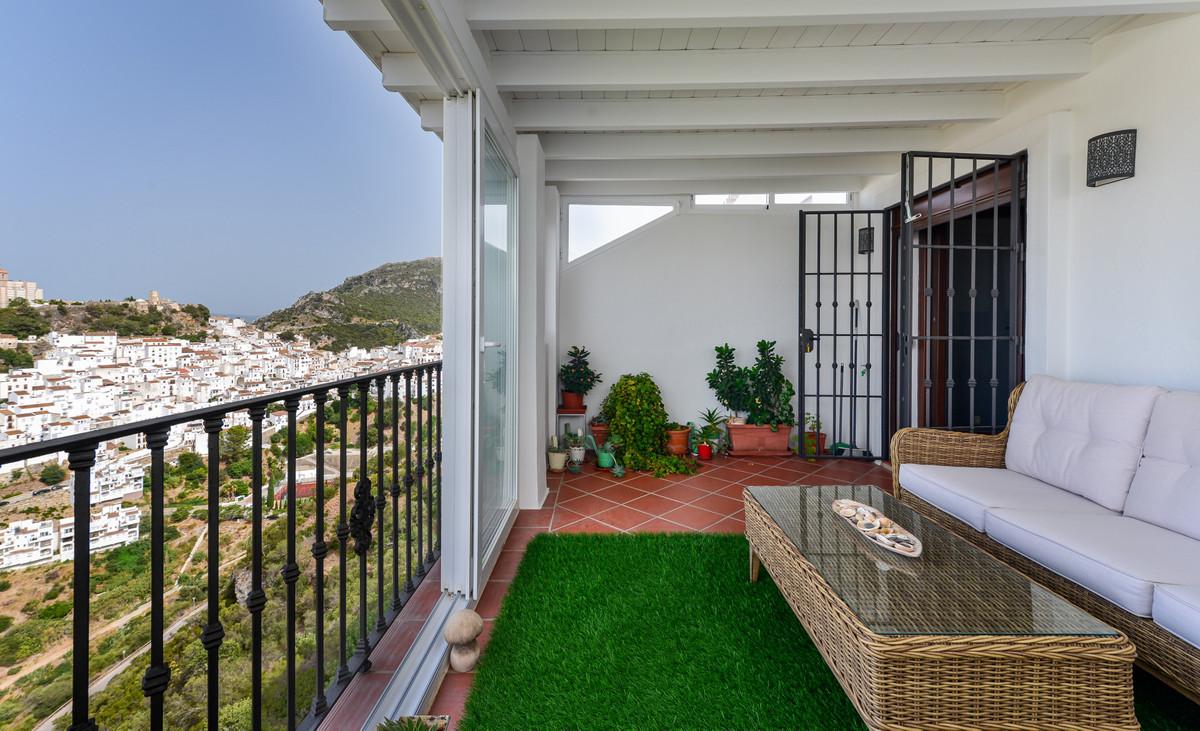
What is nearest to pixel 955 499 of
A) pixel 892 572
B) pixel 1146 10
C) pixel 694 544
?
pixel 892 572

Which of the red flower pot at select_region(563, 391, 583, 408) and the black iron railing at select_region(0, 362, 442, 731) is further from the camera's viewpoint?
the red flower pot at select_region(563, 391, 583, 408)

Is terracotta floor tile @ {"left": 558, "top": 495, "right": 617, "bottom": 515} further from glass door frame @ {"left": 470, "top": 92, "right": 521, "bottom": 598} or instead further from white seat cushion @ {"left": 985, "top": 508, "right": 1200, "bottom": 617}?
white seat cushion @ {"left": 985, "top": 508, "right": 1200, "bottom": 617}

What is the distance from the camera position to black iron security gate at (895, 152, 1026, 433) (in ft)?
9.60

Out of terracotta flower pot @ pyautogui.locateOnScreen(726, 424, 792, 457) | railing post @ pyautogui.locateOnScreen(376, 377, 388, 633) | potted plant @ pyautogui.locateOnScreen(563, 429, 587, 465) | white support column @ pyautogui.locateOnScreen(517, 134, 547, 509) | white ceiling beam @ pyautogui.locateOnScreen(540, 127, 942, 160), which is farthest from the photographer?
terracotta flower pot @ pyautogui.locateOnScreen(726, 424, 792, 457)

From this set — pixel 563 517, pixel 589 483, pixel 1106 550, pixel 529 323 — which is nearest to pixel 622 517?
pixel 563 517

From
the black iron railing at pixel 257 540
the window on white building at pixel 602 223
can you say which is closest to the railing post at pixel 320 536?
the black iron railing at pixel 257 540

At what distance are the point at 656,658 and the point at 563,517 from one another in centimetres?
144

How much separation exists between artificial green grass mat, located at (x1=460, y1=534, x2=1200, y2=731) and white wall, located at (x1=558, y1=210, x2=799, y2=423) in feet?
9.01

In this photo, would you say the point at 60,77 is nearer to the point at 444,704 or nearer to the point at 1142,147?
the point at 444,704

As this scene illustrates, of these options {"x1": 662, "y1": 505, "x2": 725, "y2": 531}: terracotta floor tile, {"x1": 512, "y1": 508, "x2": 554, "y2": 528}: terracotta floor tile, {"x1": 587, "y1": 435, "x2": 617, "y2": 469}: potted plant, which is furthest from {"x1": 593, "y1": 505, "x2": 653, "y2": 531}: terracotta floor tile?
{"x1": 587, "y1": 435, "x2": 617, "y2": 469}: potted plant

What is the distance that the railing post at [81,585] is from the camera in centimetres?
72

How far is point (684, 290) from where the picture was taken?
496 cm

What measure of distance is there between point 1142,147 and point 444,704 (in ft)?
11.8

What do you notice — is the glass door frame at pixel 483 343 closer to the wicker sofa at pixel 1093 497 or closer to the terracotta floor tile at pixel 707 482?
the terracotta floor tile at pixel 707 482
